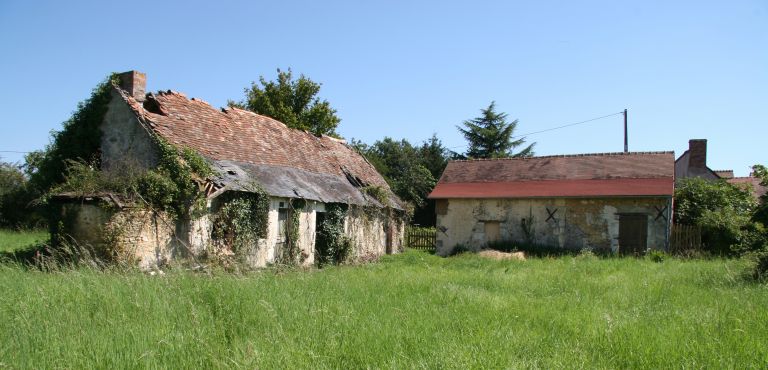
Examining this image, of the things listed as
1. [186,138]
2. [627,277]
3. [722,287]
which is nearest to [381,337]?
[722,287]

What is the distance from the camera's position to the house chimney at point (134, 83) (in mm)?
15664

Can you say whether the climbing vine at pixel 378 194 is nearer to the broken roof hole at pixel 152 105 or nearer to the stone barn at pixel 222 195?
the stone barn at pixel 222 195

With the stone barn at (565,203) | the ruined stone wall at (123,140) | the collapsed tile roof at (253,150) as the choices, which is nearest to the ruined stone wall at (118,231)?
the collapsed tile roof at (253,150)

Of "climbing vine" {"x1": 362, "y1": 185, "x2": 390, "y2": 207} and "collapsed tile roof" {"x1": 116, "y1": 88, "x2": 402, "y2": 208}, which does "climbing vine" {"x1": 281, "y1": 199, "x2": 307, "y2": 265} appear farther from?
"climbing vine" {"x1": 362, "y1": 185, "x2": 390, "y2": 207}

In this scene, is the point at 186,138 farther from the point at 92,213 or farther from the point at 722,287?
the point at 722,287

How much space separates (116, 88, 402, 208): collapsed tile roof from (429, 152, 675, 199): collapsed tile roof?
3.81 m

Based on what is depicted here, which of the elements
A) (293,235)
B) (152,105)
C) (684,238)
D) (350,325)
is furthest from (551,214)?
(350,325)

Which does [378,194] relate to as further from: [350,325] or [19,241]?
[350,325]

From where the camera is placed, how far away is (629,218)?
66.9 ft

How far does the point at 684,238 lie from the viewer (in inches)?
775

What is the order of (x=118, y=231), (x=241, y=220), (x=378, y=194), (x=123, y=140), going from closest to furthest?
(x=118, y=231), (x=241, y=220), (x=123, y=140), (x=378, y=194)

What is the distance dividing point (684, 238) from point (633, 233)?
178 centimetres

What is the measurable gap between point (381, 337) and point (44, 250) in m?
12.2

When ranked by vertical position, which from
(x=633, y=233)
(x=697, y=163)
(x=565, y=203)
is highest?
(x=697, y=163)
